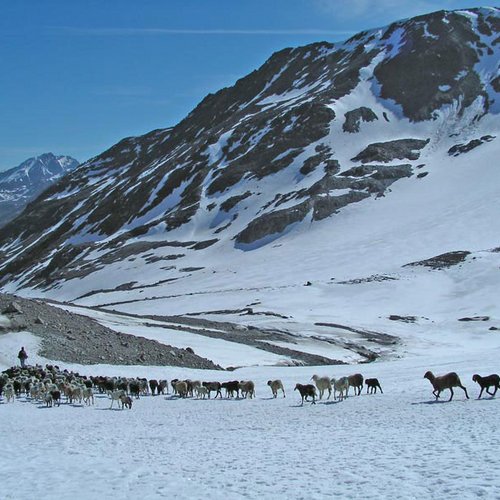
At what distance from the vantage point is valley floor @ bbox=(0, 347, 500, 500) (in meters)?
12.5

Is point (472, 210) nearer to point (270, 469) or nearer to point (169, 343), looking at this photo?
point (169, 343)

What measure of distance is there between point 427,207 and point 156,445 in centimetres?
12301

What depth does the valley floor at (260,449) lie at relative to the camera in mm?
12469

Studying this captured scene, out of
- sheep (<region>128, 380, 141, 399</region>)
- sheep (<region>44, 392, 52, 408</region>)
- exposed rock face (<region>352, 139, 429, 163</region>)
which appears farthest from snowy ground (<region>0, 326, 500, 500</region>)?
exposed rock face (<region>352, 139, 429, 163</region>)

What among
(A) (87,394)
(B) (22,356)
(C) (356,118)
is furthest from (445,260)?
(C) (356,118)

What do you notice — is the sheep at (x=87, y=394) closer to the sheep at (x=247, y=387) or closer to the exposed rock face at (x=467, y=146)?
the sheep at (x=247, y=387)

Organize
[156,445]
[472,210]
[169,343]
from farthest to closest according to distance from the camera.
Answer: [472,210] → [169,343] → [156,445]

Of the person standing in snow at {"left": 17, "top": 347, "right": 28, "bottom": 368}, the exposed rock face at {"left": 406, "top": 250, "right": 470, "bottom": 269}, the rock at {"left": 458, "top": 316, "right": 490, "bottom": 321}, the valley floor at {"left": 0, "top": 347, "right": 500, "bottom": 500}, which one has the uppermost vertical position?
the exposed rock face at {"left": 406, "top": 250, "right": 470, "bottom": 269}

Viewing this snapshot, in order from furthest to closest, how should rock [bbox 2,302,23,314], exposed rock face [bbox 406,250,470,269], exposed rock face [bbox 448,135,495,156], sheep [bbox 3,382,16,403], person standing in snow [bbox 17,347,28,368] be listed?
exposed rock face [bbox 448,135,495,156] < exposed rock face [bbox 406,250,470,269] < rock [bbox 2,302,23,314] < person standing in snow [bbox 17,347,28,368] < sheep [bbox 3,382,16,403]

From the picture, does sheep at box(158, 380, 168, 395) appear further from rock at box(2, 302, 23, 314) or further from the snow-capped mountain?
the snow-capped mountain

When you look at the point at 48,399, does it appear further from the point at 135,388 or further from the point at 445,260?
the point at 445,260

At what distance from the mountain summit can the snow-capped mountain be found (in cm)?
48

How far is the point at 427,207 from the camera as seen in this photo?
5251 inches

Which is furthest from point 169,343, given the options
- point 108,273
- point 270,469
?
point 108,273
